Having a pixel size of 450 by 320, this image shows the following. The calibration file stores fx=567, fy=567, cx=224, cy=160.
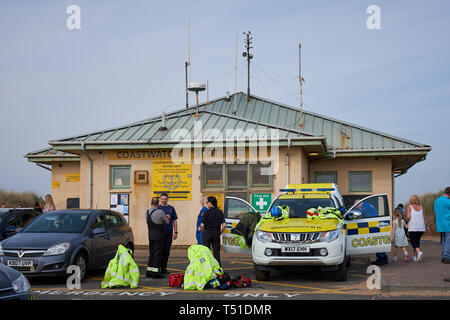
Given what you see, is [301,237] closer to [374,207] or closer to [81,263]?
[374,207]

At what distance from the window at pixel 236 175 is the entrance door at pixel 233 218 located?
5.06m

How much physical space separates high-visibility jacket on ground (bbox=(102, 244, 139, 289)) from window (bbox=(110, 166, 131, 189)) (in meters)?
8.58

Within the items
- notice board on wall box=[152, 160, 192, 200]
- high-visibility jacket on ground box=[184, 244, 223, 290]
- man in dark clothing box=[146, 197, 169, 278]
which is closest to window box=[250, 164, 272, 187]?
notice board on wall box=[152, 160, 192, 200]

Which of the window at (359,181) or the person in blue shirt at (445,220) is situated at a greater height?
the window at (359,181)

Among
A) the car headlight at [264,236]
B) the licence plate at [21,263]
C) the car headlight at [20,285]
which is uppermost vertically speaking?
the car headlight at [264,236]

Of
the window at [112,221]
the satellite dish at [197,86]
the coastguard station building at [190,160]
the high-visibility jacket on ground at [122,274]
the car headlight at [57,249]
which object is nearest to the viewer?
the high-visibility jacket on ground at [122,274]

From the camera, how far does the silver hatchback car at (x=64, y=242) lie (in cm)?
1142

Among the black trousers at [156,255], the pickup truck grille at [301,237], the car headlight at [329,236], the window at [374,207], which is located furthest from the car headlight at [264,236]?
the window at [374,207]

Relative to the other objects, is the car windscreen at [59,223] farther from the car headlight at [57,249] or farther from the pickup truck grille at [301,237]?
the pickup truck grille at [301,237]

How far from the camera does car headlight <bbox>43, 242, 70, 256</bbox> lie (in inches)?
454

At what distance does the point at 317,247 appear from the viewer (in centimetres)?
1128

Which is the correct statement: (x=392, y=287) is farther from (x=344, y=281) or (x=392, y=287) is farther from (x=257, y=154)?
(x=257, y=154)

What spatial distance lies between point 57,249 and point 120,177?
834 cm

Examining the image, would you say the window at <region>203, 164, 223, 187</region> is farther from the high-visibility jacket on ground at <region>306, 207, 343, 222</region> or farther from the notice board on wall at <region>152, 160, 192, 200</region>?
the high-visibility jacket on ground at <region>306, 207, 343, 222</region>
